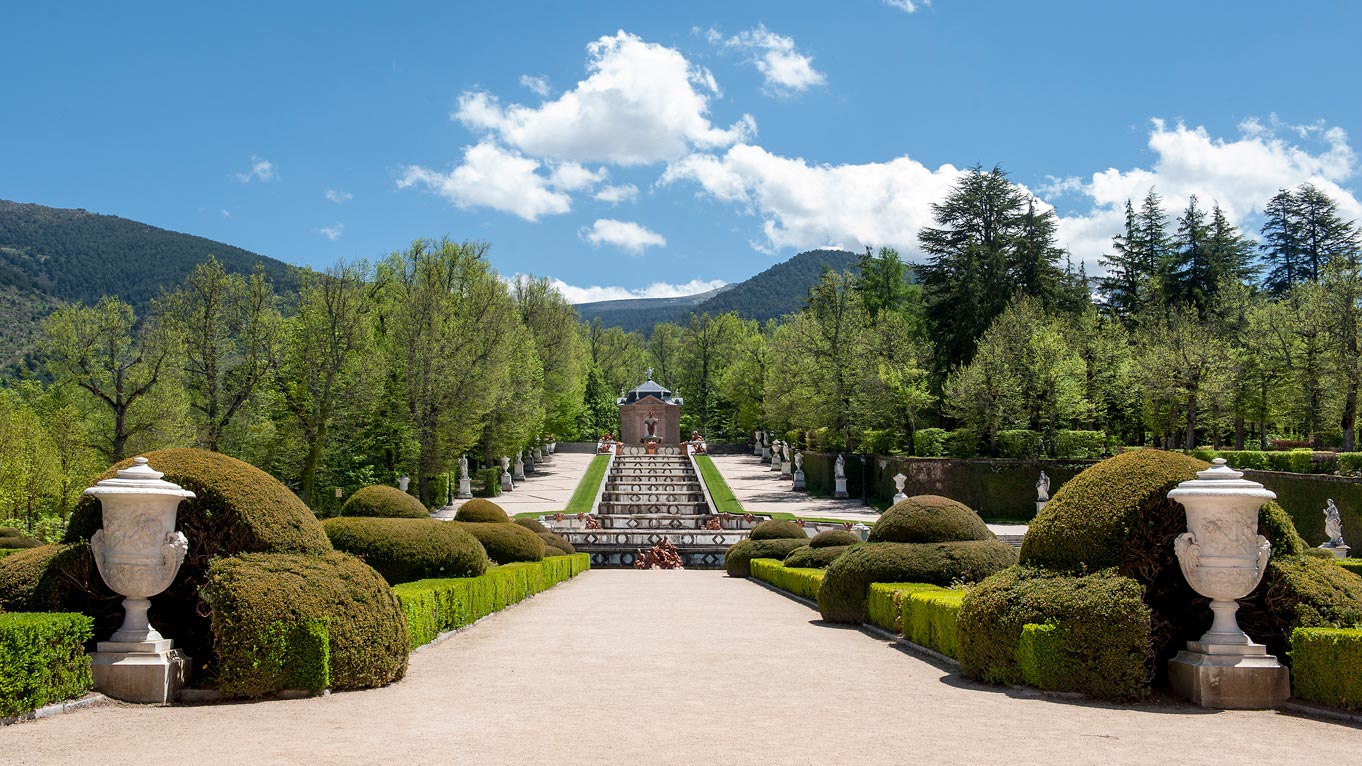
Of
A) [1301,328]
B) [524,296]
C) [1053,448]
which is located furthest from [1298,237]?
[524,296]

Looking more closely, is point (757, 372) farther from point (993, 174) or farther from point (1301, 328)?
point (1301, 328)

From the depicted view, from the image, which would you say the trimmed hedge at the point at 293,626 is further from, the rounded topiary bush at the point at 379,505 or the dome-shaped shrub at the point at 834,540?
the dome-shaped shrub at the point at 834,540

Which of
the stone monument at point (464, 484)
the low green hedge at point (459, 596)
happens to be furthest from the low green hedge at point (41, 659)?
the stone monument at point (464, 484)

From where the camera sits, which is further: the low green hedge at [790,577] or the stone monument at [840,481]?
the stone monument at [840,481]

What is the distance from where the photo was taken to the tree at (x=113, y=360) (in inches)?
1267

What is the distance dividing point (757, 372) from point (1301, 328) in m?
42.1

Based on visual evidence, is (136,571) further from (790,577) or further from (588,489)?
(588,489)

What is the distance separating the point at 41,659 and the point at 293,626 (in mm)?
1896

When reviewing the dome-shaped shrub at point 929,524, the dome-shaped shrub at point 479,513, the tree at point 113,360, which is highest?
the tree at point 113,360

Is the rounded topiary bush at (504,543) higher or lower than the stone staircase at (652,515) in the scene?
higher

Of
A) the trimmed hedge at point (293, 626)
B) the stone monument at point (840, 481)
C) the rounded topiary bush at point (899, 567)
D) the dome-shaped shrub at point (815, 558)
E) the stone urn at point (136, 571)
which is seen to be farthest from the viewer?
the stone monument at point (840, 481)

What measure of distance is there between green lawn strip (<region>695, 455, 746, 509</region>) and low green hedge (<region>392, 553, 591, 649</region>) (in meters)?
22.6

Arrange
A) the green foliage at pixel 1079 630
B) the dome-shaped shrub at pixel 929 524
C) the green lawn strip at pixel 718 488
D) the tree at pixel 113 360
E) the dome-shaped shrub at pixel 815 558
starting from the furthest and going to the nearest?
the green lawn strip at pixel 718 488 → the tree at pixel 113 360 → the dome-shaped shrub at pixel 815 558 → the dome-shaped shrub at pixel 929 524 → the green foliage at pixel 1079 630

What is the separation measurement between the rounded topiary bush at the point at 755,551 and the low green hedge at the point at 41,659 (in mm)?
19174
